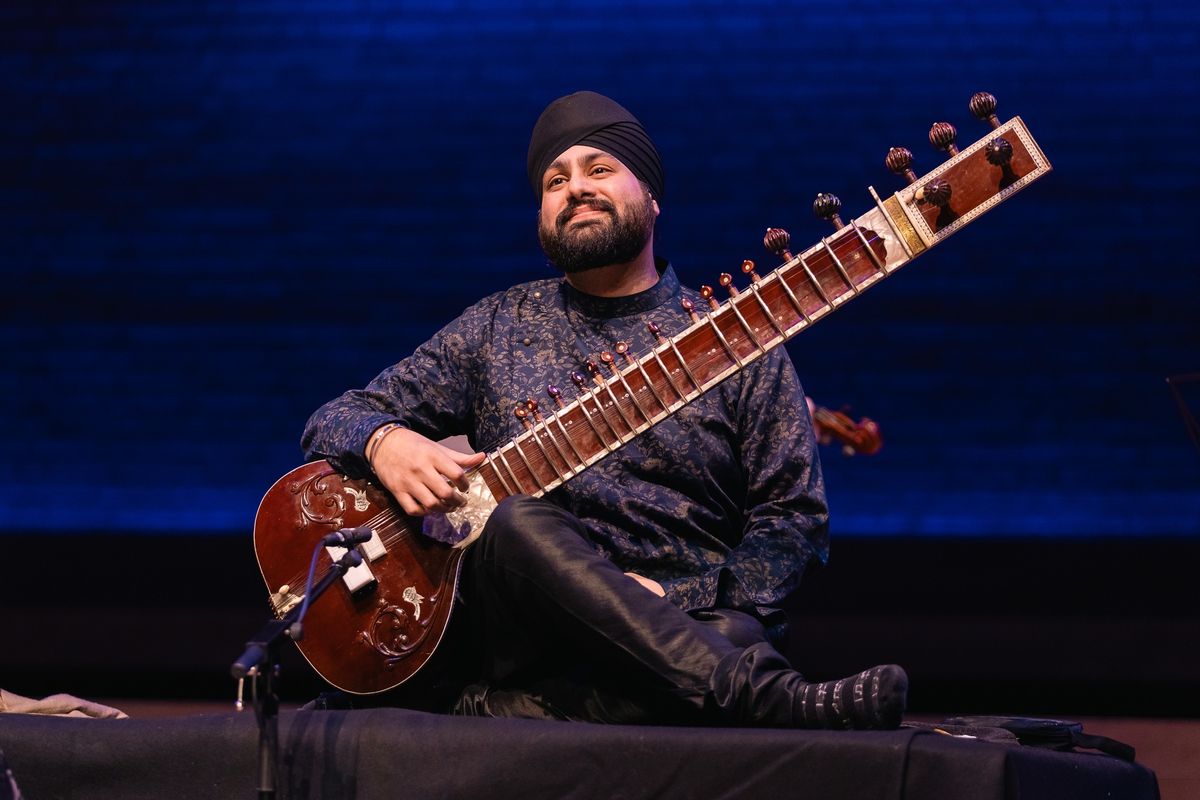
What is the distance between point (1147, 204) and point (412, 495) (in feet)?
10.0

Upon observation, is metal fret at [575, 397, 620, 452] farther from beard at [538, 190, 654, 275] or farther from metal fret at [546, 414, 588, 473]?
beard at [538, 190, 654, 275]

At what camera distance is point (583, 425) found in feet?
8.96

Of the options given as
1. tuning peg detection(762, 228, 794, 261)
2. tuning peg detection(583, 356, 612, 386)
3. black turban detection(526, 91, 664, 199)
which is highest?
black turban detection(526, 91, 664, 199)

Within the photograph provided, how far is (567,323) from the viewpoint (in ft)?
9.96

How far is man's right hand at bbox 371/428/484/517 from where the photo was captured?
2582mm

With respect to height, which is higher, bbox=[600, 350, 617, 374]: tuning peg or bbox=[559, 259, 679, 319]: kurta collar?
bbox=[559, 259, 679, 319]: kurta collar

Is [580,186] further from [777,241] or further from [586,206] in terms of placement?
[777,241]

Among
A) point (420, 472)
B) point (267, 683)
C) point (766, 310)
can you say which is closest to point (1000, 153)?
point (766, 310)

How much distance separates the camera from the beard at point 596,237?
2.95 metres

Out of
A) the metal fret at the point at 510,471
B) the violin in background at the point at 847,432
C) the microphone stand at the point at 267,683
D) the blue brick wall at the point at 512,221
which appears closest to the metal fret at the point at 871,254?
the metal fret at the point at 510,471

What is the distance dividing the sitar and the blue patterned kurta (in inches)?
3.8

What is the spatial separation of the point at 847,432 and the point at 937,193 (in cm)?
198

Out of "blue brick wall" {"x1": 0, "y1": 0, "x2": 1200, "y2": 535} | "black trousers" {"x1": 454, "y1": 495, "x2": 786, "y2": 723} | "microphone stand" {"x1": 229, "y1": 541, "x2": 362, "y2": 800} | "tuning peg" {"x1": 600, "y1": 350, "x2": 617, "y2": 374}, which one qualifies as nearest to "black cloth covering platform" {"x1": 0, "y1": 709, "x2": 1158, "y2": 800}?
"black trousers" {"x1": 454, "y1": 495, "x2": 786, "y2": 723}

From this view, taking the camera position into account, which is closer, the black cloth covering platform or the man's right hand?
the black cloth covering platform
